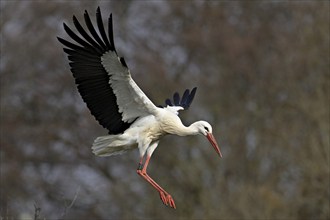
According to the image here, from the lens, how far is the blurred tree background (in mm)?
27906

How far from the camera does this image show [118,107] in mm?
15430

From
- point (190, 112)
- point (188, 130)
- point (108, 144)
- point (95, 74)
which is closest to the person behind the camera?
point (95, 74)

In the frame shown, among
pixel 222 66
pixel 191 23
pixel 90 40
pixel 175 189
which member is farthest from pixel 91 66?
pixel 191 23

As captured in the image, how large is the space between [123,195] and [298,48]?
5793 mm

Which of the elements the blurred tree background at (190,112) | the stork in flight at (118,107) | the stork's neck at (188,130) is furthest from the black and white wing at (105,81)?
the blurred tree background at (190,112)

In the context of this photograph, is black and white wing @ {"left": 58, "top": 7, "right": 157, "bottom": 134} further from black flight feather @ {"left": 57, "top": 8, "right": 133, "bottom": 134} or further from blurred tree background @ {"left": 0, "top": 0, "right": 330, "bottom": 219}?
blurred tree background @ {"left": 0, "top": 0, "right": 330, "bottom": 219}

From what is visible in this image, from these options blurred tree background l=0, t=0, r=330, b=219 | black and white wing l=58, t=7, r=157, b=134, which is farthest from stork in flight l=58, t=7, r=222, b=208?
blurred tree background l=0, t=0, r=330, b=219

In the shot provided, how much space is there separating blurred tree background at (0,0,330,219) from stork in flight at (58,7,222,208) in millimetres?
10096

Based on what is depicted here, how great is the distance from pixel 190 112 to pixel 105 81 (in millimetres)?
14740

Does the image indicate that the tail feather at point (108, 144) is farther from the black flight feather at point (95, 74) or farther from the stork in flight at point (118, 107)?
the black flight feather at point (95, 74)

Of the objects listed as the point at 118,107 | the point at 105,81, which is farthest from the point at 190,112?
the point at 105,81

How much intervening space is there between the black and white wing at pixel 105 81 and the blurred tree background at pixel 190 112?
1014cm

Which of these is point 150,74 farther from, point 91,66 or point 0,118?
point 91,66

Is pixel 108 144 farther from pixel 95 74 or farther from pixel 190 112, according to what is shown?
pixel 190 112
